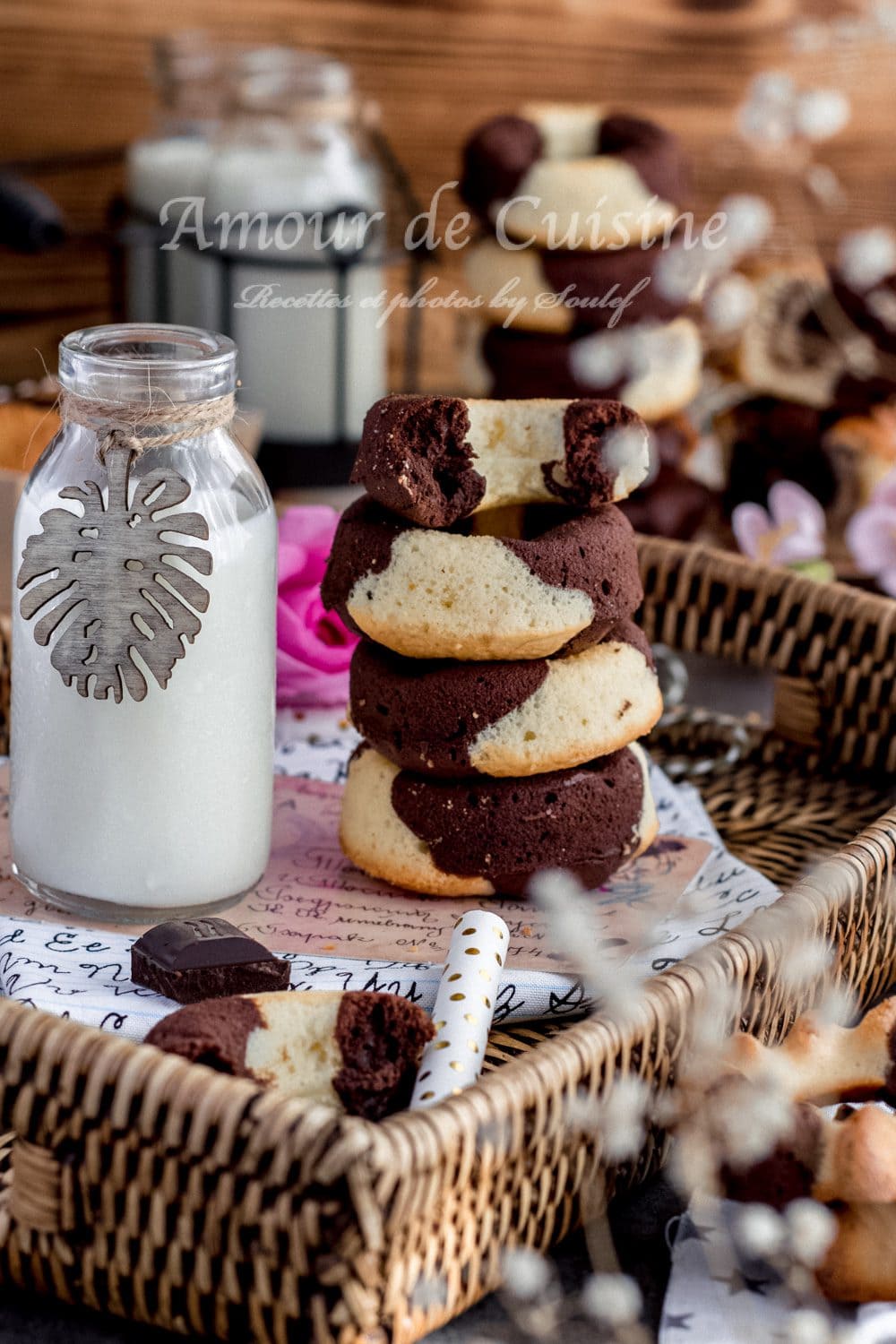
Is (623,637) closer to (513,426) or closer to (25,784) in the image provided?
(513,426)

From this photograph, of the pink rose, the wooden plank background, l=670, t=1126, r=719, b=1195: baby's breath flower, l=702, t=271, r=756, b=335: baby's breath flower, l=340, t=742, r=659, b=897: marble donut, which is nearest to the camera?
l=670, t=1126, r=719, b=1195: baby's breath flower

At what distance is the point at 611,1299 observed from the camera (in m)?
0.61

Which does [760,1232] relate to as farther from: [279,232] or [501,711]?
[279,232]

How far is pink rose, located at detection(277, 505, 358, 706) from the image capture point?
1097 millimetres

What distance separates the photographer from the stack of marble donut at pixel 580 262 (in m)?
1.39

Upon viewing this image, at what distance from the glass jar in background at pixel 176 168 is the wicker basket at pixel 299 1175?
3.60 ft

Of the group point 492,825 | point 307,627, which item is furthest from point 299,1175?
point 307,627

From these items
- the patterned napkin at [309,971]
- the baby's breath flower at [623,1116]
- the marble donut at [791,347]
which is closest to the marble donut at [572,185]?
the marble donut at [791,347]

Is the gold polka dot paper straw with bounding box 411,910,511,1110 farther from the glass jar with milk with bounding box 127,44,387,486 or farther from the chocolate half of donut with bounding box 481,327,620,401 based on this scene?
the glass jar with milk with bounding box 127,44,387,486

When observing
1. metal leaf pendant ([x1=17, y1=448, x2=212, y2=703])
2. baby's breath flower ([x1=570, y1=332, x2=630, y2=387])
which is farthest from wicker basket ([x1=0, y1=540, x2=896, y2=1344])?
baby's breath flower ([x1=570, y1=332, x2=630, y2=387])

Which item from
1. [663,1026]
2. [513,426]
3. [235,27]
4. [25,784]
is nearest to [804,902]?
[663,1026]

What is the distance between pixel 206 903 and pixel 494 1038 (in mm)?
177

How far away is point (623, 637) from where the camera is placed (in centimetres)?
90

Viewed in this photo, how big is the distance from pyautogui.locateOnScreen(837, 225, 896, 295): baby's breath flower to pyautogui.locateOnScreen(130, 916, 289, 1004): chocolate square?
88 cm
